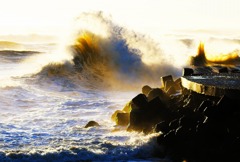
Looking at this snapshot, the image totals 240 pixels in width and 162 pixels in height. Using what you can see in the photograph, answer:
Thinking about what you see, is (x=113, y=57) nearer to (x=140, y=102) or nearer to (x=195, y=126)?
(x=140, y=102)

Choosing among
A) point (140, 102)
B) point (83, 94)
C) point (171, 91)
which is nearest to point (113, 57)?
point (83, 94)

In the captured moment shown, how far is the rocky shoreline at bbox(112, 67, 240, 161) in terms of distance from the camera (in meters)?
7.44

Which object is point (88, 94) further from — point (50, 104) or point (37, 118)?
point (37, 118)

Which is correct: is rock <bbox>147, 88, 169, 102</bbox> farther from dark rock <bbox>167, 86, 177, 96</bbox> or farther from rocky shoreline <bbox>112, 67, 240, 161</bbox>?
rocky shoreline <bbox>112, 67, 240, 161</bbox>

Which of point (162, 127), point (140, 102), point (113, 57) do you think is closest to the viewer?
point (162, 127)

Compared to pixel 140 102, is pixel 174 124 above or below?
below

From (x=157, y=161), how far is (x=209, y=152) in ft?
2.85

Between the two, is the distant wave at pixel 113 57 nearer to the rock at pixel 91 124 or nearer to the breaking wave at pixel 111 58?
the breaking wave at pixel 111 58

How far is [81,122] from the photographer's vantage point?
35.9 ft

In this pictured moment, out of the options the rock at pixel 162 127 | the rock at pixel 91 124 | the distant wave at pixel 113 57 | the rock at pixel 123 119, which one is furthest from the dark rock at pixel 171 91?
the distant wave at pixel 113 57

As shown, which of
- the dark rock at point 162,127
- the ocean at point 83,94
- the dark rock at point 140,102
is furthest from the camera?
the dark rock at point 140,102

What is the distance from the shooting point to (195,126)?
7.98m

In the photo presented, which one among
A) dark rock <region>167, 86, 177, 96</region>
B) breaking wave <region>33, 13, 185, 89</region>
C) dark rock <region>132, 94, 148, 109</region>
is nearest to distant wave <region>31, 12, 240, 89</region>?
breaking wave <region>33, 13, 185, 89</region>

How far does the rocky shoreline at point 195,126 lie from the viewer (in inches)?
293
